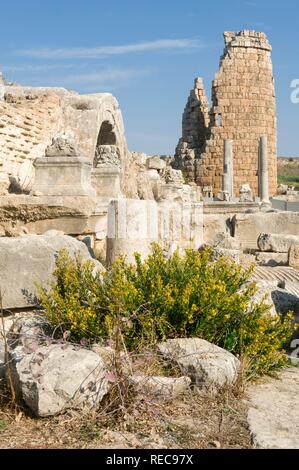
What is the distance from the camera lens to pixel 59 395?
3.33 metres

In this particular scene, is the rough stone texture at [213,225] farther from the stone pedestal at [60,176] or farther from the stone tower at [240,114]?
the stone tower at [240,114]

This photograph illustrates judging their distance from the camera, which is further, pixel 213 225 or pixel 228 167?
pixel 228 167

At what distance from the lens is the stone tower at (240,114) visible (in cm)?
3519

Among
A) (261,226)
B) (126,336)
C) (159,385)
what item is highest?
(261,226)

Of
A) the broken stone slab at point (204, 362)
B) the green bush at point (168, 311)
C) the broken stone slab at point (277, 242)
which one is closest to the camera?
the broken stone slab at point (204, 362)

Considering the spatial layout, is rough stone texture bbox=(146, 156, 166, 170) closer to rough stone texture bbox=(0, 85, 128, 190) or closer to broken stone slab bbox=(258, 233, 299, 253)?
rough stone texture bbox=(0, 85, 128, 190)

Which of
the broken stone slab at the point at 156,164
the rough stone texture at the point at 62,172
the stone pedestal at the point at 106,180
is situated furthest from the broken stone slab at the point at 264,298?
the broken stone slab at the point at 156,164

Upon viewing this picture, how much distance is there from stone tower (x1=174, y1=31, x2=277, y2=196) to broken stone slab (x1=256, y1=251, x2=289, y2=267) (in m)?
25.1

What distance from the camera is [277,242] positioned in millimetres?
10227

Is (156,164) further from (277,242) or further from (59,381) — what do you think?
(59,381)

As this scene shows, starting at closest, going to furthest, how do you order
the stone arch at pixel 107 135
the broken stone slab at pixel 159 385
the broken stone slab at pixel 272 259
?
1. the broken stone slab at pixel 159 385
2. the broken stone slab at pixel 272 259
3. the stone arch at pixel 107 135

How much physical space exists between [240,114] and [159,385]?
32838 mm

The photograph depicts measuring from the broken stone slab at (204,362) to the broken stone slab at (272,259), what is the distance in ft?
18.8

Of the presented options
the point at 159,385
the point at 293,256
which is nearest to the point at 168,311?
the point at 159,385
